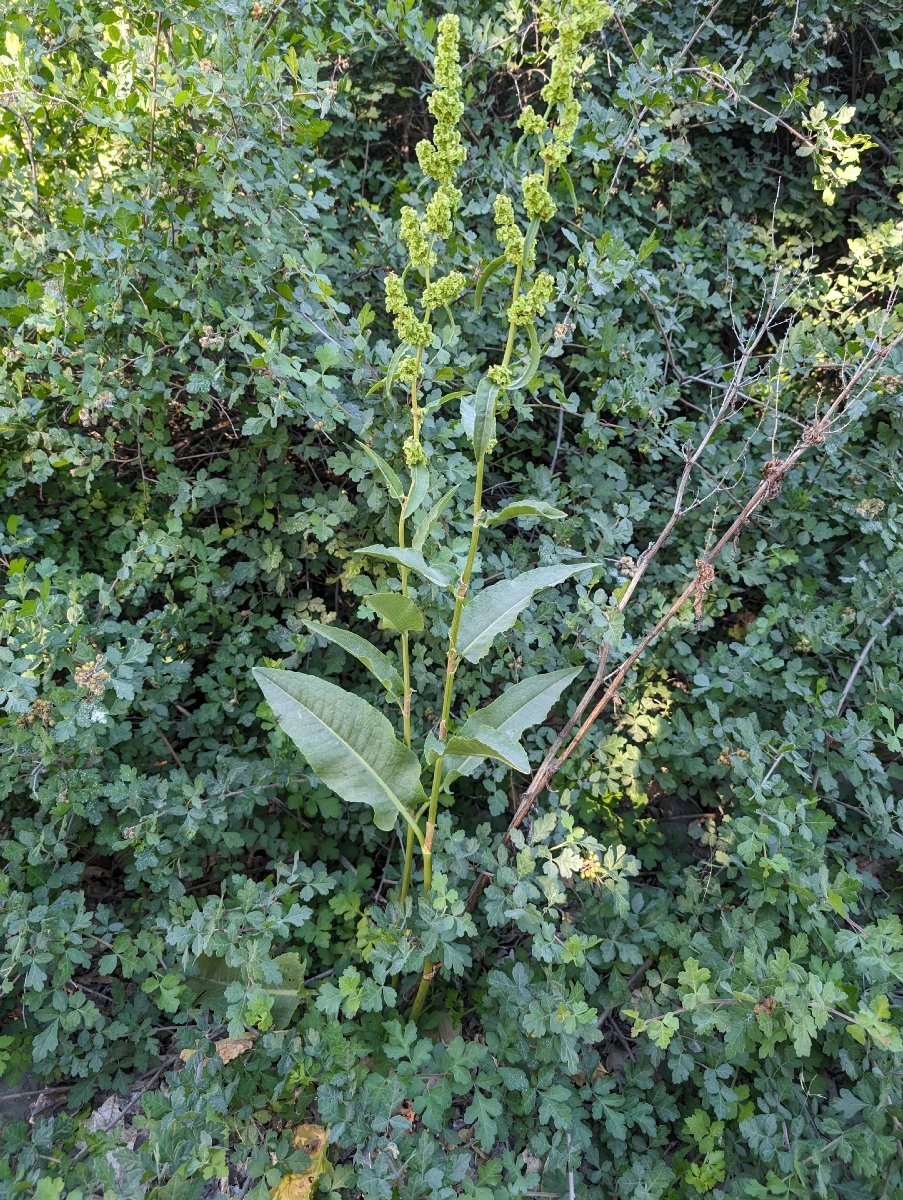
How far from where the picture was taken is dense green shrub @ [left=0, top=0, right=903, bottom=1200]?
1.55m

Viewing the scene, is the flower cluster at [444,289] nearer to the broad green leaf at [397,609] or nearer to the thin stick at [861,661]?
the broad green leaf at [397,609]

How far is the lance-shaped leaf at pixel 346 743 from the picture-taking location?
1612 mm

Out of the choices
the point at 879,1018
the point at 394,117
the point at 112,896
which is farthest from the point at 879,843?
the point at 394,117

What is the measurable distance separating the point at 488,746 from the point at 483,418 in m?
0.62

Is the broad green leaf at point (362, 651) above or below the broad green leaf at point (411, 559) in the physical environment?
below

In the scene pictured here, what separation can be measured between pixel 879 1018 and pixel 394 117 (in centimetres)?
307

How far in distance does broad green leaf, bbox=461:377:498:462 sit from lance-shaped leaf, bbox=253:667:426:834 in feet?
1.99

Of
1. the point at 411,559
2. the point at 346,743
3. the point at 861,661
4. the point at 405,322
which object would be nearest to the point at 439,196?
the point at 405,322

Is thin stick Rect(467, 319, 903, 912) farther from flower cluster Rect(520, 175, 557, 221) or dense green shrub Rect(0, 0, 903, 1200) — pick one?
flower cluster Rect(520, 175, 557, 221)

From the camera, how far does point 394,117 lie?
2744 millimetres

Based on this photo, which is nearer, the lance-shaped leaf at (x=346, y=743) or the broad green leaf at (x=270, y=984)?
the lance-shaped leaf at (x=346, y=743)

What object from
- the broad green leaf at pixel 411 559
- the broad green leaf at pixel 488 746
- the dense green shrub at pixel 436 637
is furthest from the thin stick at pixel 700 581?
the broad green leaf at pixel 411 559

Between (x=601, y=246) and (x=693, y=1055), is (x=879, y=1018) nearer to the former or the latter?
(x=693, y=1055)

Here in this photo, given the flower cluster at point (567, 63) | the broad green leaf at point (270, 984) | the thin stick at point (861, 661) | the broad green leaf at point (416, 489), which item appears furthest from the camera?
the thin stick at point (861, 661)
